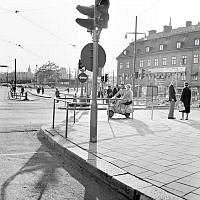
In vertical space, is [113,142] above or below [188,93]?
below

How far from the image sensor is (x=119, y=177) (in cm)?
454

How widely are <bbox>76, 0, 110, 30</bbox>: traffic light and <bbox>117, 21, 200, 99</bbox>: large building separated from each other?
38.3 metres

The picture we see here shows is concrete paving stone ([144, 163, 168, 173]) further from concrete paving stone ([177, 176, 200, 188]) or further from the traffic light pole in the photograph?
the traffic light pole

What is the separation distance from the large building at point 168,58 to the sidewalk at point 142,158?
37.3 meters

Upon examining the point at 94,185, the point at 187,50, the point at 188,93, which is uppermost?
the point at 187,50

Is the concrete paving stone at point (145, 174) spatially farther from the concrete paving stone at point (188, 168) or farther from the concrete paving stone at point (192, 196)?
the concrete paving stone at point (192, 196)

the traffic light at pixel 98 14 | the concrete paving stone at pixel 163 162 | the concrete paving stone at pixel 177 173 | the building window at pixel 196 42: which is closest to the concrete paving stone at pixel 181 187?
the concrete paving stone at pixel 177 173

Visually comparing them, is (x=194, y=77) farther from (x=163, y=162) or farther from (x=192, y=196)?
(x=192, y=196)

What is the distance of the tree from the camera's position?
322ft

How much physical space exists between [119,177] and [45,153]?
2553 millimetres

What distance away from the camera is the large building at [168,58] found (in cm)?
5103

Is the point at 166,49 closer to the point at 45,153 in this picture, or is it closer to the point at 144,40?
the point at 144,40


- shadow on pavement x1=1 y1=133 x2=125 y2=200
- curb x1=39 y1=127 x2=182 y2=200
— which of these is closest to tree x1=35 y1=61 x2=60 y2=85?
curb x1=39 y1=127 x2=182 y2=200

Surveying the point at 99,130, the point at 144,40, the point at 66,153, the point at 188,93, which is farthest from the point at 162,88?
the point at 66,153
